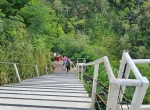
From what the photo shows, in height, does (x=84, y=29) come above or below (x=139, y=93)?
below

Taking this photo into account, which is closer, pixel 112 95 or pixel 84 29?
pixel 112 95

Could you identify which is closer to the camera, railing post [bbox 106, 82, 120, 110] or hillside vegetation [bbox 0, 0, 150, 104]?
railing post [bbox 106, 82, 120, 110]

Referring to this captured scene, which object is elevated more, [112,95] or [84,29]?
[112,95]

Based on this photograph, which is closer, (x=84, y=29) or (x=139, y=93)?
(x=139, y=93)

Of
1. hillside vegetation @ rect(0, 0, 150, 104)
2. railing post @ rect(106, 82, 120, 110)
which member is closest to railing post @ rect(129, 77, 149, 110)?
railing post @ rect(106, 82, 120, 110)

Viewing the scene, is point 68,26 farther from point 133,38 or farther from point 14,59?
point 14,59

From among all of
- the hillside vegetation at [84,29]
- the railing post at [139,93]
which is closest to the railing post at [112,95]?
the railing post at [139,93]

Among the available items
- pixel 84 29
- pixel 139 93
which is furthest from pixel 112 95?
pixel 84 29

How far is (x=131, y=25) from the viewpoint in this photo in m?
47.7

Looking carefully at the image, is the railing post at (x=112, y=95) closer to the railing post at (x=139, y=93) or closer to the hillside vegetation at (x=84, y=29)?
the railing post at (x=139, y=93)

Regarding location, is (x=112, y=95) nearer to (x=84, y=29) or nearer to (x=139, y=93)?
(x=139, y=93)

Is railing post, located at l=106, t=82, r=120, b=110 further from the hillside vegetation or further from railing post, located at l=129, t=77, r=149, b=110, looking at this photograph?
the hillside vegetation

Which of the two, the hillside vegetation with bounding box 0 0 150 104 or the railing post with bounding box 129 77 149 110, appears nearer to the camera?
the railing post with bounding box 129 77 149 110

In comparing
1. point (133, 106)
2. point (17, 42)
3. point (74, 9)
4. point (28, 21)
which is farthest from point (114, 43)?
point (133, 106)
